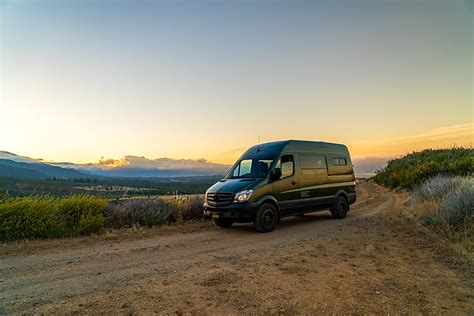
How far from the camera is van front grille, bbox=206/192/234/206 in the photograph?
10666 mm

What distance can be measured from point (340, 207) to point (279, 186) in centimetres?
396

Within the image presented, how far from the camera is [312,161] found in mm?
12977

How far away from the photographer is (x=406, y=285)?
5617 millimetres

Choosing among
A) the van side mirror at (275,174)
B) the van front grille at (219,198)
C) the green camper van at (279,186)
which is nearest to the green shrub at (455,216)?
the green camper van at (279,186)

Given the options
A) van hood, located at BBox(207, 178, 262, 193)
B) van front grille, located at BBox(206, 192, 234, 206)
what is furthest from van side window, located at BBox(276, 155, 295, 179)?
van front grille, located at BBox(206, 192, 234, 206)

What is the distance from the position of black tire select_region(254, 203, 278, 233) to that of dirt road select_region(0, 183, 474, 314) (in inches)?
28.3

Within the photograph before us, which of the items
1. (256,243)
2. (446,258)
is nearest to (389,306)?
(446,258)

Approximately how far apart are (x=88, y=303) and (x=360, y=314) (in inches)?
141

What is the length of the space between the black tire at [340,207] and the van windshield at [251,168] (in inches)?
157

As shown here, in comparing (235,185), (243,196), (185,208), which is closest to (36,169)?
(185,208)

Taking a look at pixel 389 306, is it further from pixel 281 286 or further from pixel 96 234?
pixel 96 234

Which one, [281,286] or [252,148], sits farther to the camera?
[252,148]

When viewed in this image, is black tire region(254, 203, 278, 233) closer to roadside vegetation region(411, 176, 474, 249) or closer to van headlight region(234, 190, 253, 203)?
van headlight region(234, 190, 253, 203)

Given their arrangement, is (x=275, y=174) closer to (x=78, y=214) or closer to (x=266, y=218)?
(x=266, y=218)
